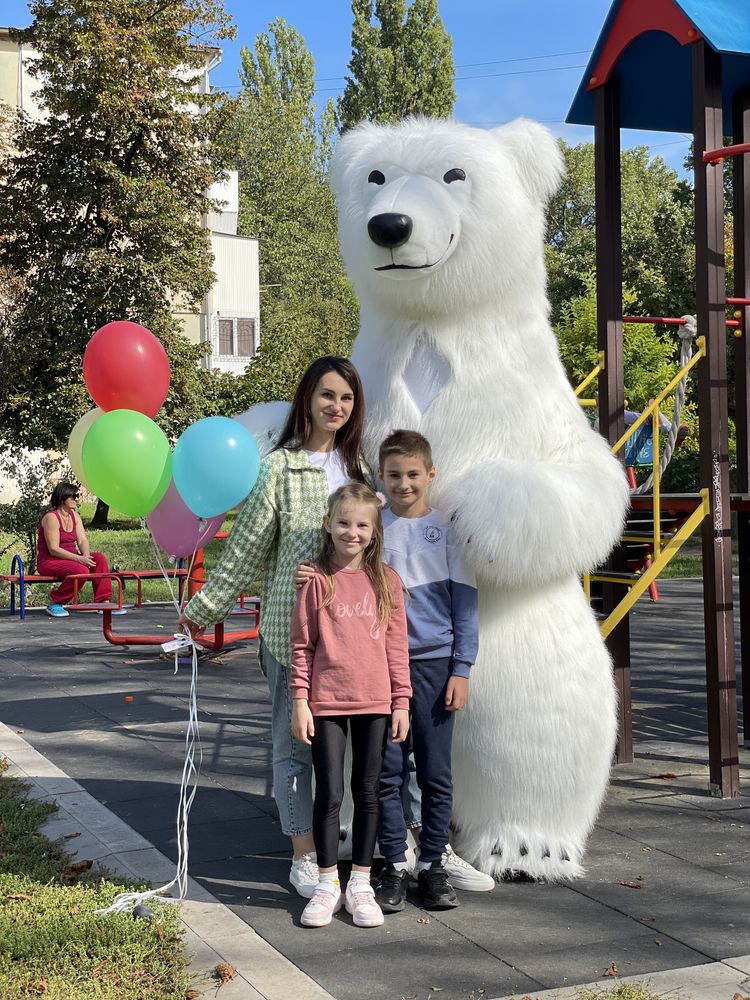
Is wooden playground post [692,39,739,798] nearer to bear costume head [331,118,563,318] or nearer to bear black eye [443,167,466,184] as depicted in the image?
bear costume head [331,118,563,318]

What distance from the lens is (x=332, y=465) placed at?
4.07 meters

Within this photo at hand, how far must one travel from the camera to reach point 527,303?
14.5 ft

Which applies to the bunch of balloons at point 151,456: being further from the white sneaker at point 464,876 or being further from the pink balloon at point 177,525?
the white sneaker at point 464,876

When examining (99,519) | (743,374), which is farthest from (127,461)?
(99,519)

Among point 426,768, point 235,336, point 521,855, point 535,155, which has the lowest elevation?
point 521,855

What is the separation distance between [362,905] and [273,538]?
4.15 feet

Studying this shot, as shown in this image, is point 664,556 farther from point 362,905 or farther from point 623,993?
point 623,993

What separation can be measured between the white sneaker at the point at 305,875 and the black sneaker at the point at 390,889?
22cm

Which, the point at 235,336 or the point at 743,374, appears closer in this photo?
the point at 743,374

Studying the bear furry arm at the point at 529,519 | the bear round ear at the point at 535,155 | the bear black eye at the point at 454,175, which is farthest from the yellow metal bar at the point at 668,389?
the bear black eye at the point at 454,175

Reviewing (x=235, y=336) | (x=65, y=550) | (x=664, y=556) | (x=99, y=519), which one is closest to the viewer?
(x=664, y=556)

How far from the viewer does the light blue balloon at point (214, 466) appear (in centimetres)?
378

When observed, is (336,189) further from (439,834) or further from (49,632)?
(49,632)

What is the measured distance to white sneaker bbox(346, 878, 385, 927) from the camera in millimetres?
3732
